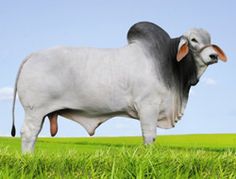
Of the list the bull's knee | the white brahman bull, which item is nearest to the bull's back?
the white brahman bull

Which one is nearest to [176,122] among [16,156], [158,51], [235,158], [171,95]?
[171,95]

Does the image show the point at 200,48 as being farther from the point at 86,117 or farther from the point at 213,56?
the point at 86,117

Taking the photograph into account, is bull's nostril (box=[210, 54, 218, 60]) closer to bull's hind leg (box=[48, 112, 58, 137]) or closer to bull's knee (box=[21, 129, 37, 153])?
bull's hind leg (box=[48, 112, 58, 137])

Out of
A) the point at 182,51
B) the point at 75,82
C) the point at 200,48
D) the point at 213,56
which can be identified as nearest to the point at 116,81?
the point at 75,82

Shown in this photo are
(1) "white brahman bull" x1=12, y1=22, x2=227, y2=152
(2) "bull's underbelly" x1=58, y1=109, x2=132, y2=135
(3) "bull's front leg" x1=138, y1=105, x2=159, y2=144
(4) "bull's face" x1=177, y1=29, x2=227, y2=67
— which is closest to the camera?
(3) "bull's front leg" x1=138, y1=105, x2=159, y2=144

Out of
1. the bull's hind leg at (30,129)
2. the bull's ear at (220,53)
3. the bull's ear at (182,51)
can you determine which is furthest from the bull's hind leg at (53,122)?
the bull's ear at (220,53)

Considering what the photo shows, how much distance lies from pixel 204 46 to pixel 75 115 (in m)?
1.82

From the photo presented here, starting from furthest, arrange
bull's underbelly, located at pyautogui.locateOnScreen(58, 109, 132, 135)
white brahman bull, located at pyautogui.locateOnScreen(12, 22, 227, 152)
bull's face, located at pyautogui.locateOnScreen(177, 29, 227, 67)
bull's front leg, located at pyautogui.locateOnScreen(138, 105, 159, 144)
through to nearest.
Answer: bull's underbelly, located at pyautogui.locateOnScreen(58, 109, 132, 135) < bull's face, located at pyautogui.locateOnScreen(177, 29, 227, 67) < white brahman bull, located at pyautogui.locateOnScreen(12, 22, 227, 152) < bull's front leg, located at pyautogui.locateOnScreen(138, 105, 159, 144)

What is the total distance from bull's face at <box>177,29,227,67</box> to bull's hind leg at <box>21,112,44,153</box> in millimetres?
1860

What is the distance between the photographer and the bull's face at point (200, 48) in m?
5.76

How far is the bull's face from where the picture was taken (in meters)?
5.76

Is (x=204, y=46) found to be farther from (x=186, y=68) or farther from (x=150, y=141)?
(x=150, y=141)

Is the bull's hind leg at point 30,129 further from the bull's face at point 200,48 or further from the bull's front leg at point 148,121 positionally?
the bull's face at point 200,48

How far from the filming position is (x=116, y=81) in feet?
18.7
